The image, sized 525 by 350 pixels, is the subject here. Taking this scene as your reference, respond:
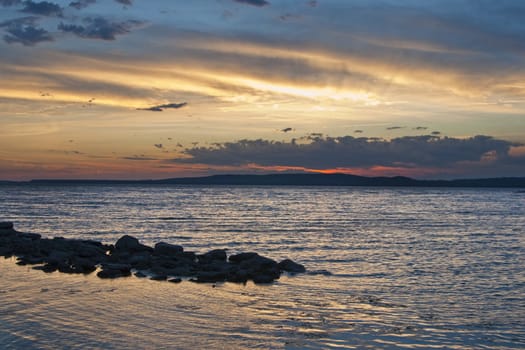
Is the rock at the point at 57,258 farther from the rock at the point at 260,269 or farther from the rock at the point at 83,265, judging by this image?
the rock at the point at 260,269

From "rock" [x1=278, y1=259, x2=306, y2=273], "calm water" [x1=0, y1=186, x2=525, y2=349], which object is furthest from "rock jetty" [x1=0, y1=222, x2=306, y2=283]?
"calm water" [x1=0, y1=186, x2=525, y2=349]

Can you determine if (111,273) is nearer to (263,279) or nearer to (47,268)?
(47,268)

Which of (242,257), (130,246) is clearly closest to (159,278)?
(242,257)

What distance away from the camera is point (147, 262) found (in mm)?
27672

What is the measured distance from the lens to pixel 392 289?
2219 centimetres

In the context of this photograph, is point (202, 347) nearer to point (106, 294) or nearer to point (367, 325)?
point (367, 325)

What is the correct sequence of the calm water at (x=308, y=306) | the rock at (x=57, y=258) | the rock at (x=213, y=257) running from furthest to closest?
the rock at (x=213, y=257) < the rock at (x=57, y=258) < the calm water at (x=308, y=306)

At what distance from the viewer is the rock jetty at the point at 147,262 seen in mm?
24797

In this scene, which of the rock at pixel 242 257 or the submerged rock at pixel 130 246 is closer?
the rock at pixel 242 257

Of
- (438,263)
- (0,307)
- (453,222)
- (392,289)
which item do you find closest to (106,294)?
(0,307)

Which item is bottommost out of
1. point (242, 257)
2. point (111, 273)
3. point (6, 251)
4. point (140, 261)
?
point (6, 251)

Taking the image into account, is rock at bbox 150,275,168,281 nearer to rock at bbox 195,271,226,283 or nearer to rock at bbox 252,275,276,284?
rock at bbox 195,271,226,283

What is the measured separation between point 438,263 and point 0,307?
22008 millimetres

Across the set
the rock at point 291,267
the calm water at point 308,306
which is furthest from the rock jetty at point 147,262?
the calm water at point 308,306
